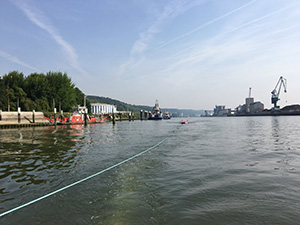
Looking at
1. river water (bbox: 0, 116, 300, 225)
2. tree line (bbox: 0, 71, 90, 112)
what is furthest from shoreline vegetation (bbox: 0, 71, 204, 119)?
river water (bbox: 0, 116, 300, 225)

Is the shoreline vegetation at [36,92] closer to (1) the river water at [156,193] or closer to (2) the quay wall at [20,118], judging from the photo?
(2) the quay wall at [20,118]

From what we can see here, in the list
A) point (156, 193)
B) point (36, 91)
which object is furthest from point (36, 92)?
point (156, 193)

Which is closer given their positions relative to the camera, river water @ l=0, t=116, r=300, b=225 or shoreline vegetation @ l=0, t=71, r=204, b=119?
river water @ l=0, t=116, r=300, b=225

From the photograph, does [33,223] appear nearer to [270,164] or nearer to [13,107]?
[270,164]

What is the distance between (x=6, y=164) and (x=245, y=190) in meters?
12.6

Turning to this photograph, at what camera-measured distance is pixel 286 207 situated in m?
5.55

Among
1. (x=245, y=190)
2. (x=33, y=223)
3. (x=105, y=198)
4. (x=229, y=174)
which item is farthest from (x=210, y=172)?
(x=33, y=223)

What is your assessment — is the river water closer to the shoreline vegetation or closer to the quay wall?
the quay wall

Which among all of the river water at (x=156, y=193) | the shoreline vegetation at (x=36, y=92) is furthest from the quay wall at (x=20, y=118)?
the river water at (x=156, y=193)

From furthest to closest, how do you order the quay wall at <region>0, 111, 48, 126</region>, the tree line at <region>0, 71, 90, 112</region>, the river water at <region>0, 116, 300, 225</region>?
the tree line at <region>0, 71, 90, 112</region>
the quay wall at <region>0, 111, 48, 126</region>
the river water at <region>0, 116, 300, 225</region>

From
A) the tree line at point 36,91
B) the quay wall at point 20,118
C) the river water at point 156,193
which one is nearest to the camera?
the river water at point 156,193

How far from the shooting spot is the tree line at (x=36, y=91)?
246ft

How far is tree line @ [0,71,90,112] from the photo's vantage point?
7512 cm

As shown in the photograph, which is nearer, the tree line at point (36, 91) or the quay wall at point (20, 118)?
the quay wall at point (20, 118)
